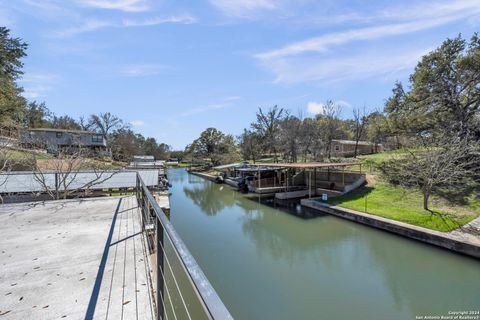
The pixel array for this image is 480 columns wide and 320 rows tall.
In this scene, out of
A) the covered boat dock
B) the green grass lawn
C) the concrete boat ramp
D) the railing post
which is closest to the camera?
the railing post

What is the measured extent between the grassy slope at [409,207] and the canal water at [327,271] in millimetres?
1292

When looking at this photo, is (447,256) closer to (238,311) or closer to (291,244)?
(291,244)

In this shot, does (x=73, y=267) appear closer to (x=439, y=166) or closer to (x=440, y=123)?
(x=439, y=166)

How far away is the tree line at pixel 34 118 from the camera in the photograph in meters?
13.6

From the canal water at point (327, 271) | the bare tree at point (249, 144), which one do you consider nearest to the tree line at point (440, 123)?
the canal water at point (327, 271)

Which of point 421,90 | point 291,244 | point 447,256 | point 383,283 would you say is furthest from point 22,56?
point 421,90

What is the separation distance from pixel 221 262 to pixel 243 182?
613 inches

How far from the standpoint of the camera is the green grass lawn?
384 inches

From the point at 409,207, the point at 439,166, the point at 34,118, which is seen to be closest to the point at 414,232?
the point at 409,207

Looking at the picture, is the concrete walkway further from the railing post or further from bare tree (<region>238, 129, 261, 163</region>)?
bare tree (<region>238, 129, 261, 163</region>)

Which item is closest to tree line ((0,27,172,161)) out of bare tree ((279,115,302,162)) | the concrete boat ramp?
the concrete boat ramp

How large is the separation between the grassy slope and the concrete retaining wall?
1.56 feet

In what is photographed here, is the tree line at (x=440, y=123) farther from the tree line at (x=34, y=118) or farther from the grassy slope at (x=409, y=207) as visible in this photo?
the tree line at (x=34, y=118)

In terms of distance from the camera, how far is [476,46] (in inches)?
600
